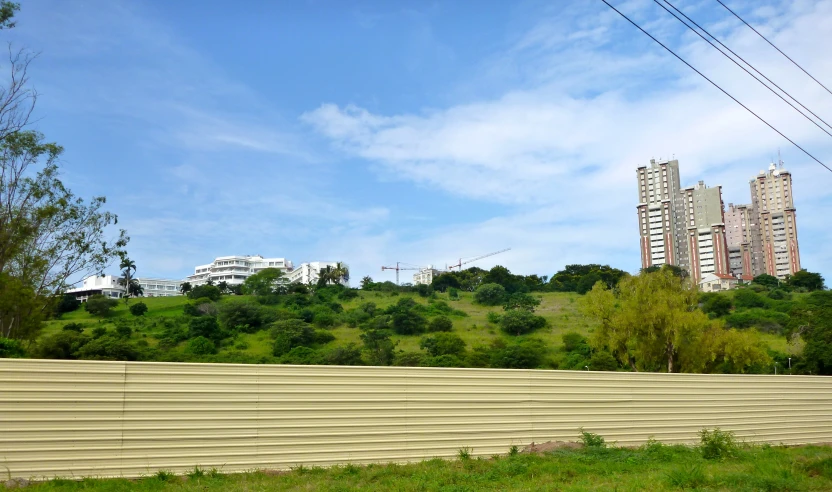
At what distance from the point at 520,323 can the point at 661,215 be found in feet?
304

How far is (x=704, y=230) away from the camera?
128250 mm

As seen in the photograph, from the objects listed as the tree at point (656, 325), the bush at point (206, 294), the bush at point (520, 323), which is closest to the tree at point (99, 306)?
the bush at point (206, 294)

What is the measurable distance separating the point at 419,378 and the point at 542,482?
9.08ft

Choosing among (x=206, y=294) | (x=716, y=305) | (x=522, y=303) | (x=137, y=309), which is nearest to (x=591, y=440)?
(x=522, y=303)

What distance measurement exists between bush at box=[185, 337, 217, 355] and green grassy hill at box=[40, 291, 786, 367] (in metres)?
0.64

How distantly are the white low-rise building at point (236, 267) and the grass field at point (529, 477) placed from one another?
149081 mm

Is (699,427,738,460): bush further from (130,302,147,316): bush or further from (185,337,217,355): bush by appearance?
(130,302,147,316): bush

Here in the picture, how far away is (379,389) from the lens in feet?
34.1

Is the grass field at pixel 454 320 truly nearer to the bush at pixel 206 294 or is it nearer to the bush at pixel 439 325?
the bush at pixel 439 325

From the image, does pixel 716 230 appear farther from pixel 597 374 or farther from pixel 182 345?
pixel 597 374

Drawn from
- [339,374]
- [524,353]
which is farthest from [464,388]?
[524,353]

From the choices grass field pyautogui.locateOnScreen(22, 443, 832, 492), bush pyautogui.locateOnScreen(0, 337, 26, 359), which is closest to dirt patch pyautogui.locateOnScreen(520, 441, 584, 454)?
grass field pyautogui.locateOnScreen(22, 443, 832, 492)

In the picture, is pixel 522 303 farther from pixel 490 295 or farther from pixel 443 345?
pixel 443 345

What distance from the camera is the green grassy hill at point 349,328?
4669 cm
